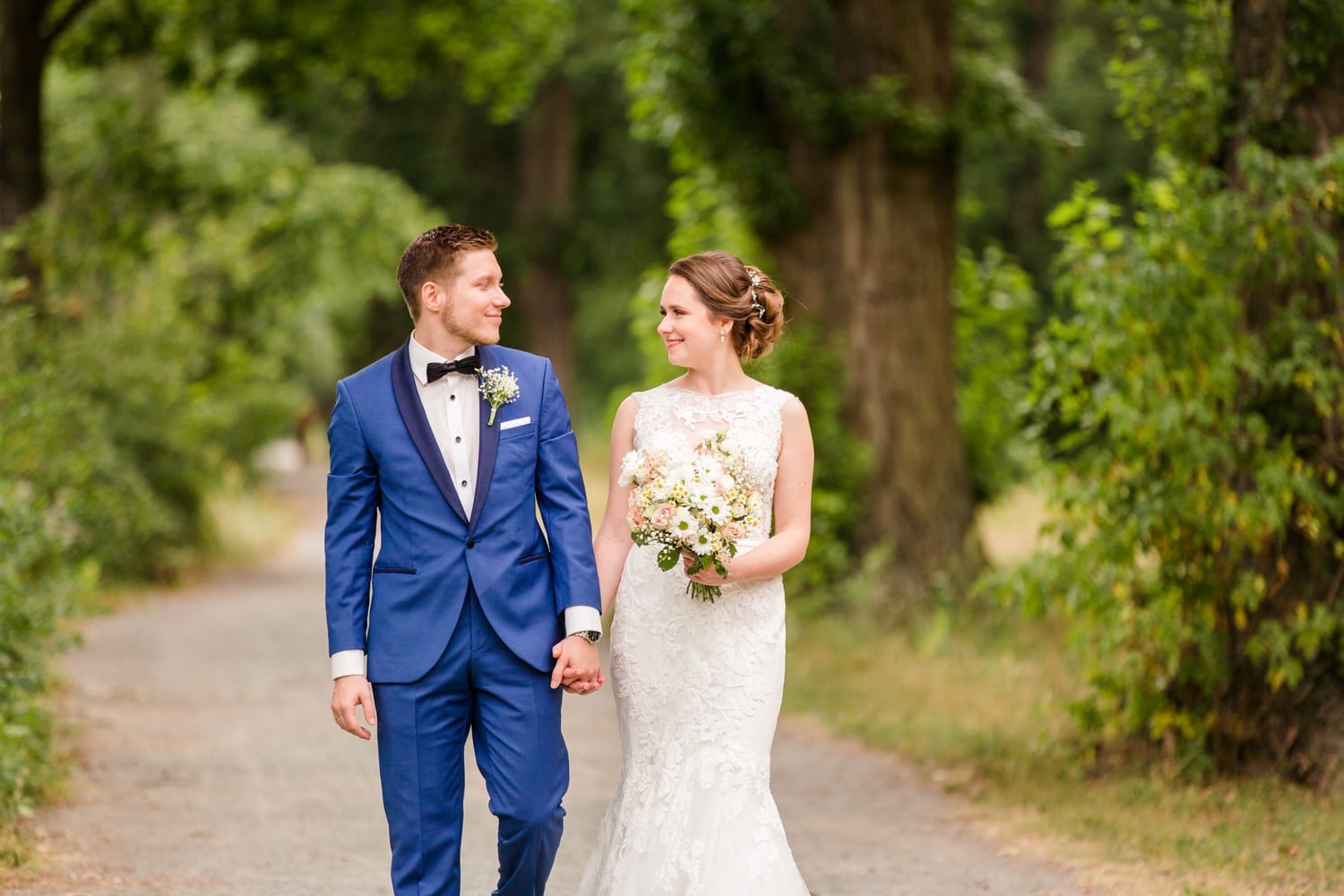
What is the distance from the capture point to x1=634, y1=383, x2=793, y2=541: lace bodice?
511 cm

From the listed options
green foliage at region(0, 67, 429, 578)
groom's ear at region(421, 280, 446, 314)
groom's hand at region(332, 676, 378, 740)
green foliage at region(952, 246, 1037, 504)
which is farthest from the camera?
green foliage at region(0, 67, 429, 578)

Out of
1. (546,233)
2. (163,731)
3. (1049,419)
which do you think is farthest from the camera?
(546,233)

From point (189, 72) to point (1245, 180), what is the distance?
39.8 feet

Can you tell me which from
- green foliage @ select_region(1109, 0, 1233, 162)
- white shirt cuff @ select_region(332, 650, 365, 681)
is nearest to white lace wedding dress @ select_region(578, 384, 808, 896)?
white shirt cuff @ select_region(332, 650, 365, 681)

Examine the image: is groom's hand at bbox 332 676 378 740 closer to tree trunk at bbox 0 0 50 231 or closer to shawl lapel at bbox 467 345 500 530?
shawl lapel at bbox 467 345 500 530

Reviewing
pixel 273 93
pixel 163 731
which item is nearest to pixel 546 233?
pixel 273 93

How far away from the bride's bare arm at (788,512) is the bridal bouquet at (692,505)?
94 millimetres

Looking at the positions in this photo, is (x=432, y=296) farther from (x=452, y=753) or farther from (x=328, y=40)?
(x=328, y=40)

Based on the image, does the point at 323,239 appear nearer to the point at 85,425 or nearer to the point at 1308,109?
the point at 85,425

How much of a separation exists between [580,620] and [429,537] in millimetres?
468

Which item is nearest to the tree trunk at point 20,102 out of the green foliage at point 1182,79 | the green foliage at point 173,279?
the green foliage at point 173,279

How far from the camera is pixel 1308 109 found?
754 cm

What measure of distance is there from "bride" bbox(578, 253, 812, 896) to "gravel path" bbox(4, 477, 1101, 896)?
141 centimetres

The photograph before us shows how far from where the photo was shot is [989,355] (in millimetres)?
15383
